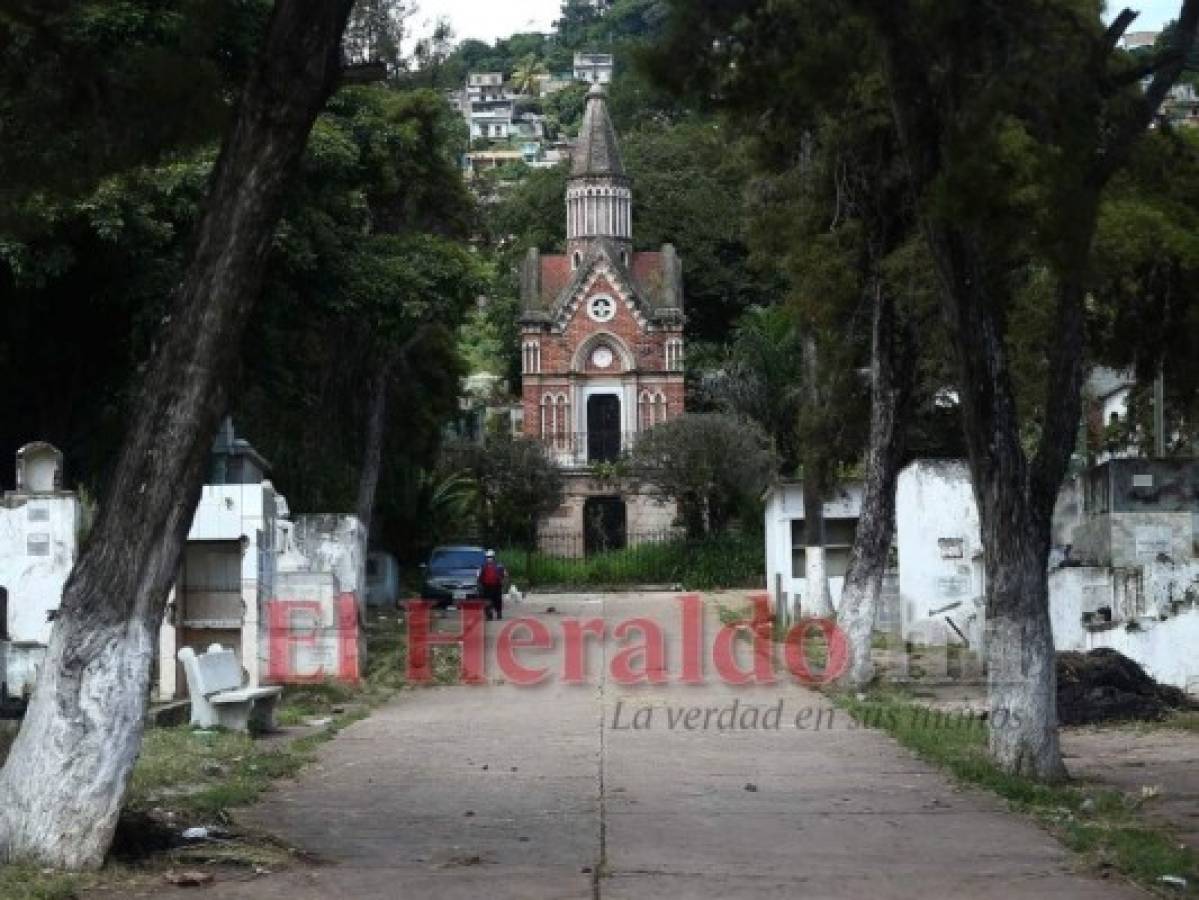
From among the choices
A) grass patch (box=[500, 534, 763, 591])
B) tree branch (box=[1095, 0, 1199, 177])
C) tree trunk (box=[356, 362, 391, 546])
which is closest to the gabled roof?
grass patch (box=[500, 534, 763, 591])

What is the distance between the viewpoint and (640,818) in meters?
11.6

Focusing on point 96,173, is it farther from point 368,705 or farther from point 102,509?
point 368,705

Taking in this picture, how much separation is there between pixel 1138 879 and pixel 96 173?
7311mm

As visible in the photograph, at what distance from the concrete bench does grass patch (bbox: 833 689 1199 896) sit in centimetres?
572

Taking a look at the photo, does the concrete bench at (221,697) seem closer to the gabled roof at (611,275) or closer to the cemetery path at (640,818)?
the cemetery path at (640,818)

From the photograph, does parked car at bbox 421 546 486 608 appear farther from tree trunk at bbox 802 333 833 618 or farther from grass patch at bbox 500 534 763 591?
grass patch at bbox 500 534 763 591

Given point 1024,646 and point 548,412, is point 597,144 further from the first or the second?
point 1024,646

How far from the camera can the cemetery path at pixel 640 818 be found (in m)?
9.31

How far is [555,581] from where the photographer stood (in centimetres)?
5406

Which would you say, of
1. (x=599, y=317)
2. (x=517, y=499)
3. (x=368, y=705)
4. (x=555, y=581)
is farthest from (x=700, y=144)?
(x=599, y=317)

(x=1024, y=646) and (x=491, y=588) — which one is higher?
(x=491, y=588)

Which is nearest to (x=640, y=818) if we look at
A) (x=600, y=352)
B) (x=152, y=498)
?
(x=152, y=498)

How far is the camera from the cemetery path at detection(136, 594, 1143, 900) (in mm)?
9312

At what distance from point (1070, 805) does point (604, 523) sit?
52.2 metres
